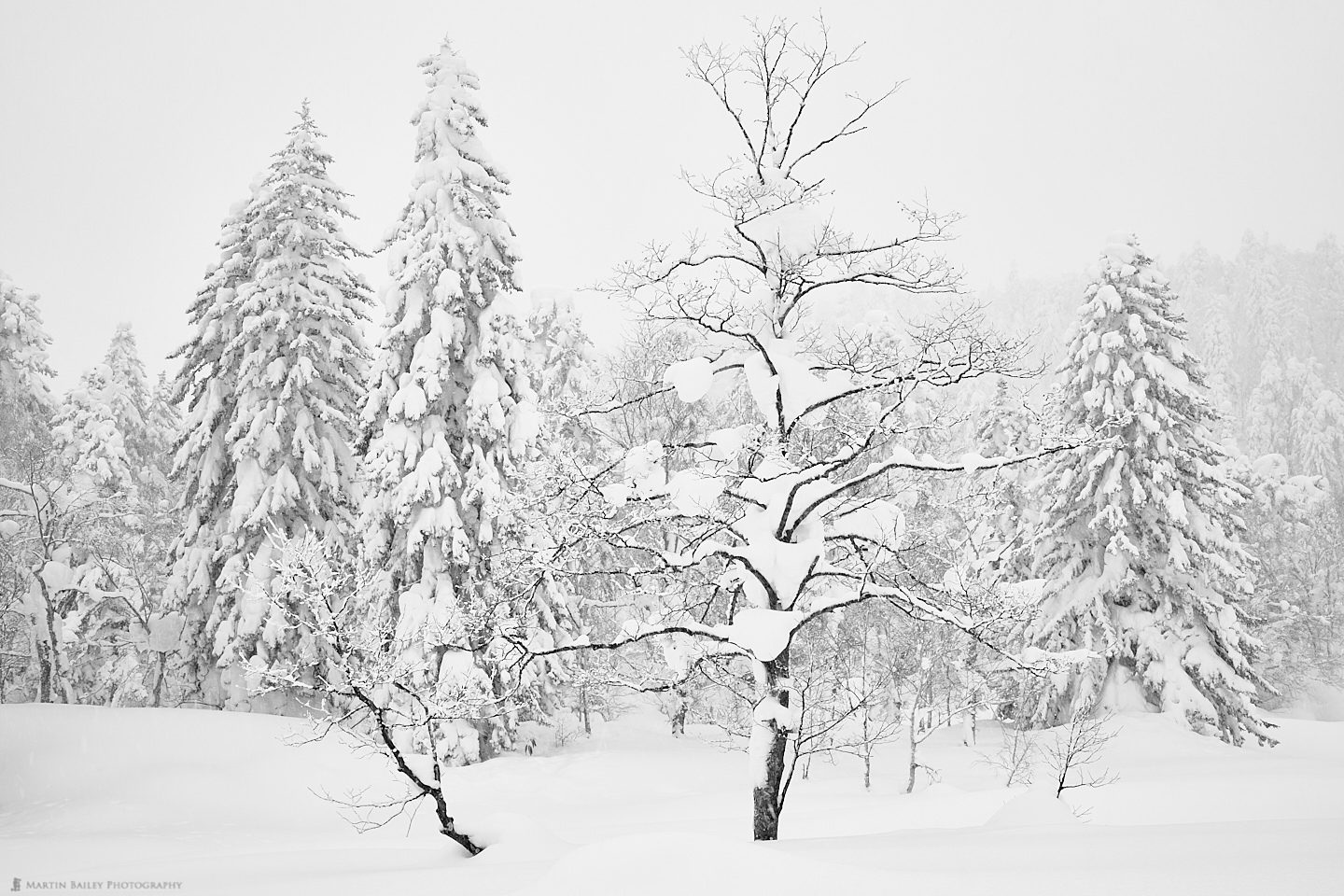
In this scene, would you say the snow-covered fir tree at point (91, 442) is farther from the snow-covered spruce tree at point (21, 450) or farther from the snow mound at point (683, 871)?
the snow mound at point (683, 871)

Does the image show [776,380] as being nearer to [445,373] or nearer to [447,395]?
[445,373]

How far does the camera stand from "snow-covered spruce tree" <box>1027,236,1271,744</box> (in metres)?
19.6

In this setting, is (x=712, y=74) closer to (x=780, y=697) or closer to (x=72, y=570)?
(x=780, y=697)

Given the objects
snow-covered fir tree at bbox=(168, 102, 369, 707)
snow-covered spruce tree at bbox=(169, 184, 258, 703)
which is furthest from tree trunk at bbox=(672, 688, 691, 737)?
snow-covered spruce tree at bbox=(169, 184, 258, 703)

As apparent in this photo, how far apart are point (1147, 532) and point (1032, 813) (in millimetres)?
14938

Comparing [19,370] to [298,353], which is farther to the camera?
[19,370]

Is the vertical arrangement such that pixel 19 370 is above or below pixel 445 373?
above

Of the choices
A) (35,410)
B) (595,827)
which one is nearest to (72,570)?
(35,410)

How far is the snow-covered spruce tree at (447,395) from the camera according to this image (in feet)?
55.1

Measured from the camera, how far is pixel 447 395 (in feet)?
58.7

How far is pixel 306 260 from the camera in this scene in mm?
18688

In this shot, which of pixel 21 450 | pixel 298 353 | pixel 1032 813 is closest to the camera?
pixel 1032 813

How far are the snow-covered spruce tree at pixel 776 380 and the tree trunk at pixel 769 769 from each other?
0.02 m

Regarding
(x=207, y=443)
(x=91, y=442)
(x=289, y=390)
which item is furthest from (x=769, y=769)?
(x=91, y=442)
